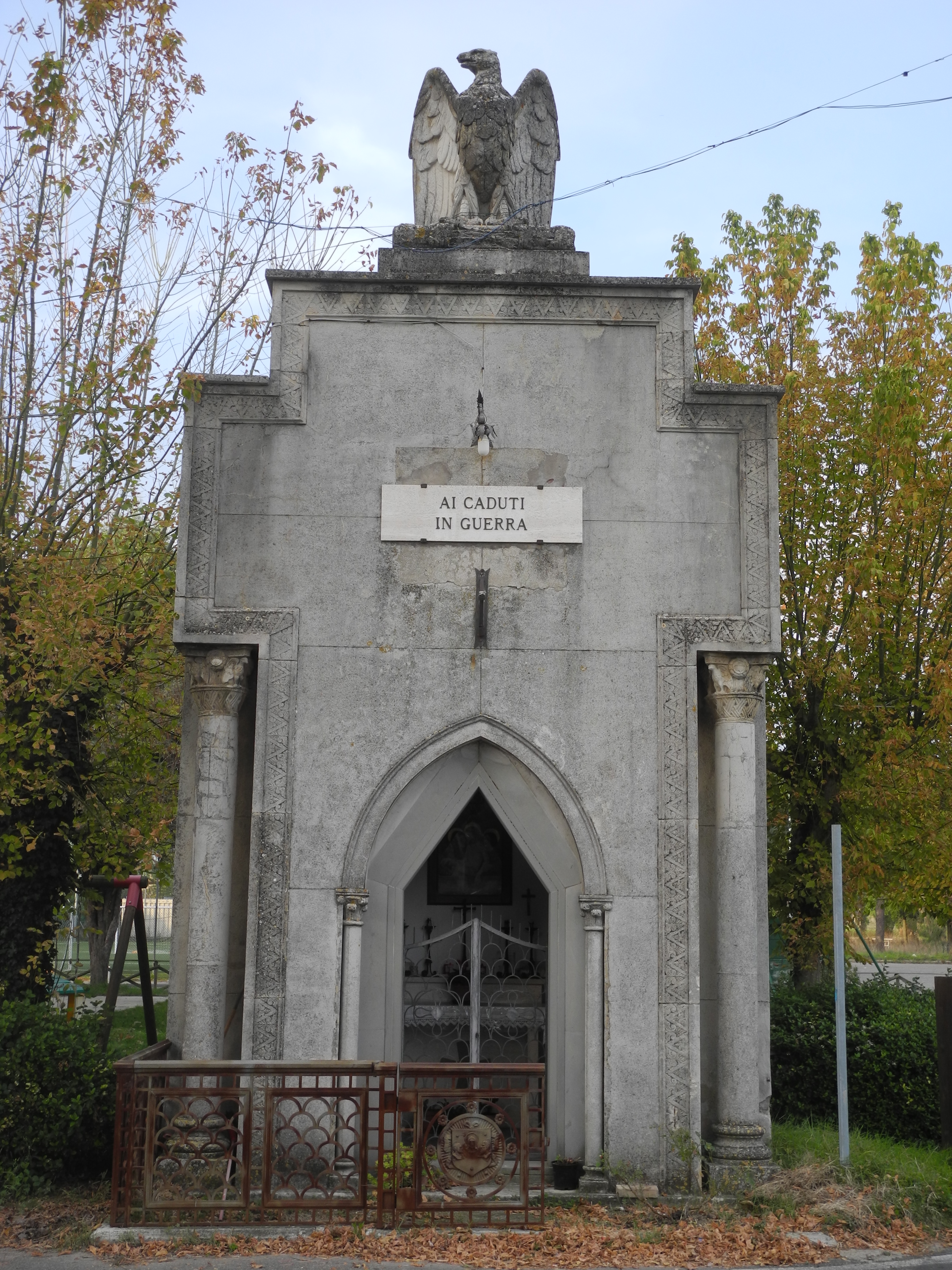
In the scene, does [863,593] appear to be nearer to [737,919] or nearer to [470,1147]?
[737,919]

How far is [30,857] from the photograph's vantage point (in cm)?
1078

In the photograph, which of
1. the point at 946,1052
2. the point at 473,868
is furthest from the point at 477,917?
the point at 946,1052

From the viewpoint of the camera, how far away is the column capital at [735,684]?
8281 millimetres

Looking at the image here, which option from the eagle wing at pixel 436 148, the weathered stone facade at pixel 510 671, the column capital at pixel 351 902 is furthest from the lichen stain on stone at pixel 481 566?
the eagle wing at pixel 436 148

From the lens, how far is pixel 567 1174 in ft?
25.4

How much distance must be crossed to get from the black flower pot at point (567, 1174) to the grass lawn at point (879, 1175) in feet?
4.59

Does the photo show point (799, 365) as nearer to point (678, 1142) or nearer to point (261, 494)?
point (261, 494)

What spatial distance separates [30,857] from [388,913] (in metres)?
4.20

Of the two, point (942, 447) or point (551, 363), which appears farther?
point (942, 447)

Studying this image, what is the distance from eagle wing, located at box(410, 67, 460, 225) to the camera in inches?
368

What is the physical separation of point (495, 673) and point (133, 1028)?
11.2 metres

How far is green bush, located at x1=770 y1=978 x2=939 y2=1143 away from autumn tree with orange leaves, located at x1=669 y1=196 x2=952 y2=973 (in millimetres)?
1500

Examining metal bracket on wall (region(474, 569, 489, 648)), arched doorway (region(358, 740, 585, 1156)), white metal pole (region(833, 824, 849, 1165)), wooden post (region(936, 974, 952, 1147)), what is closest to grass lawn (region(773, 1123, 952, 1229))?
white metal pole (region(833, 824, 849, 1165))

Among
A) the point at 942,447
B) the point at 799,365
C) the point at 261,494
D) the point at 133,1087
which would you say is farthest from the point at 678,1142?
the point at 799,365
